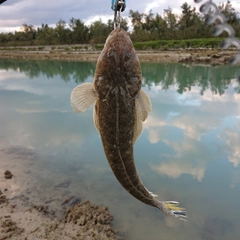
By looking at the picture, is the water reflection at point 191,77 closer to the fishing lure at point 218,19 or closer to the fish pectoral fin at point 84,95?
the fish pectoral fin at point 84,95

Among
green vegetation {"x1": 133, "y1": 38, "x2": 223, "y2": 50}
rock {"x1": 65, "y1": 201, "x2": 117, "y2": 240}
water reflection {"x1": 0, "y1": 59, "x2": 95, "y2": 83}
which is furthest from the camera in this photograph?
green vegetation {"x1": 133, "y1": 38, "x2": 223, "y2": 50}

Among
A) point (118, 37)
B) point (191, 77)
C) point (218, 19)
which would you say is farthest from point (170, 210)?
point (191, 77)

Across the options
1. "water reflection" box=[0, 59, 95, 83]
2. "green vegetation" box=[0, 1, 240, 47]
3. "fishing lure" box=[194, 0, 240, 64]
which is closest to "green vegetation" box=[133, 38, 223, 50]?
"green vegetation" box=[0, 1, 240, 47]

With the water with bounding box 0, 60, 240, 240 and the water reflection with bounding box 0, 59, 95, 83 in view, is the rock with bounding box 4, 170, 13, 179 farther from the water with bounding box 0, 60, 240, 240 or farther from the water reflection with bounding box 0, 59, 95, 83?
the water reflection with bounding box 0, 59, 95, 83

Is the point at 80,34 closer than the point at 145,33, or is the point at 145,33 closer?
the point at 145,33

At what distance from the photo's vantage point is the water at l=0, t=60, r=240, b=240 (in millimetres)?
4656

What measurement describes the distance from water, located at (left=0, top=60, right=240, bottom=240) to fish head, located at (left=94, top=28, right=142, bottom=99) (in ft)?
10.1

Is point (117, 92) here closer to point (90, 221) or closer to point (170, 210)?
point (170, 210)

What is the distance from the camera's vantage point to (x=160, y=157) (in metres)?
6.81

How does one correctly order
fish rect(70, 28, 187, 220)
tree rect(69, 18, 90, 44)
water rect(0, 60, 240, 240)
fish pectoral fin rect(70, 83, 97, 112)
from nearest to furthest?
1. fish rect(70, 28, 187, 220)
2. fish pectoral fin rect(70, 83, 97, 112)
3. water rect(0, 60, 240, 240)
4. tree rect(69, 18, 90, 44)

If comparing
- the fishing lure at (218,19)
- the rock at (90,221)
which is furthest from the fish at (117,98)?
the rock at (90,221)

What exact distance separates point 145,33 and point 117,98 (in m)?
42.4

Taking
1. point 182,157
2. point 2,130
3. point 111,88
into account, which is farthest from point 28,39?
point 111,88

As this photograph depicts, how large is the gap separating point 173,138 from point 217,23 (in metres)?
6.70
